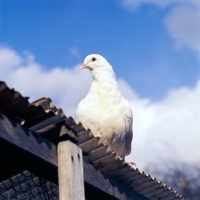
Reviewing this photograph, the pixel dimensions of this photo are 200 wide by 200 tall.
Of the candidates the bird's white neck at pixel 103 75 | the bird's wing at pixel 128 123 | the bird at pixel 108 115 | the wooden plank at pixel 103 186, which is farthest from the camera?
the bird's white neck at pixel 103 75

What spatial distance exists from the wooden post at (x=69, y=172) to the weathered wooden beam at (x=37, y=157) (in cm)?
6

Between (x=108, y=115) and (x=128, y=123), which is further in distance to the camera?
(x=128, y=123)

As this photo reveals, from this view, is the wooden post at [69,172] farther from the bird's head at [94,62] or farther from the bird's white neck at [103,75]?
the bird's head at [94,62]

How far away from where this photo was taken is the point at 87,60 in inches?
304

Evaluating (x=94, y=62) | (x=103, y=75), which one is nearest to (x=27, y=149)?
(x=103, y=75)

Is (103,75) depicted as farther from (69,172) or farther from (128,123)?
(69,172)

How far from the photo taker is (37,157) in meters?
3.48

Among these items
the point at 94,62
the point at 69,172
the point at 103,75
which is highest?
the point at 94,62

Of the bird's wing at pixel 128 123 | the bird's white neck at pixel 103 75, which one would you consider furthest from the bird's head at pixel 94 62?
the bird's wing at pixel 128 123

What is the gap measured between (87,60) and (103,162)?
3507mm

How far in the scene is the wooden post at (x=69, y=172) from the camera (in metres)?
3.60

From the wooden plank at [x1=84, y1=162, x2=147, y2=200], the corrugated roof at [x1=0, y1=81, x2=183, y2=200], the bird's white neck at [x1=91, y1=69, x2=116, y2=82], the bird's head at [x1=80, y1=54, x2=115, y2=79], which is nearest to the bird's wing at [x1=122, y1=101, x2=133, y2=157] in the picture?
the bird's white neck at [x1=91, y1=69, x2=116, y2=82]

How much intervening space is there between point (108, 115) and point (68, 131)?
100 inches

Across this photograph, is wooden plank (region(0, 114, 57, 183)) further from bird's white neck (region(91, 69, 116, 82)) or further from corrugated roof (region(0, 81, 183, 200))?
bird's white neck (region(91, 69, 116, 82))
